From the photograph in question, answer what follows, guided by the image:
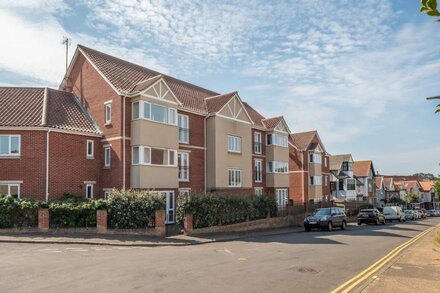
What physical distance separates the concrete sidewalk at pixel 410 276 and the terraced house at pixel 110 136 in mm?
16288

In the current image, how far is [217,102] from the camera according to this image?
34156mm

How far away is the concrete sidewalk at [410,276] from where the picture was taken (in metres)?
9.25

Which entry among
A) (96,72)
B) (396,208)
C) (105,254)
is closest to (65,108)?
(96,72)

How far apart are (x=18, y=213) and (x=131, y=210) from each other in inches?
220

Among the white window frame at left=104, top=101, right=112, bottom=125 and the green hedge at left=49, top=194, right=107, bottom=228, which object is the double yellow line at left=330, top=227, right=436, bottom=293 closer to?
the green hedge at left=49, top=194, right=107, bottom=228

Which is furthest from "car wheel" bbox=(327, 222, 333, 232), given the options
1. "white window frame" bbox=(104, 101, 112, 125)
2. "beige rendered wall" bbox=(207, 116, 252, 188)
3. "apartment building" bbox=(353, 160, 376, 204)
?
"apartment building" bbox=(353, 160, 376, 204)

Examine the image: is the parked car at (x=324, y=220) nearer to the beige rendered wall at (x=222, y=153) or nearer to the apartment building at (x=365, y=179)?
the beige rendered wall at (x=222, y=153)

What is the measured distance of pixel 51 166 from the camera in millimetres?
24422

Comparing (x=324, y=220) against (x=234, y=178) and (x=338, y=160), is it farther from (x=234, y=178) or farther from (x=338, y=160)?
(x=338, y=160)

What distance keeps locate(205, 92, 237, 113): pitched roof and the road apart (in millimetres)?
17580

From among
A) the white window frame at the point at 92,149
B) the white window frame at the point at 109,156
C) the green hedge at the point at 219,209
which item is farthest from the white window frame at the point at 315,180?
the white window frame at the point at 92,149

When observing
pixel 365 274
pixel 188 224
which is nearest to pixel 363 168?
pixel 188 224

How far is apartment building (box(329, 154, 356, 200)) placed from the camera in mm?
69562

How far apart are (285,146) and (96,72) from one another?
71.2 feet
